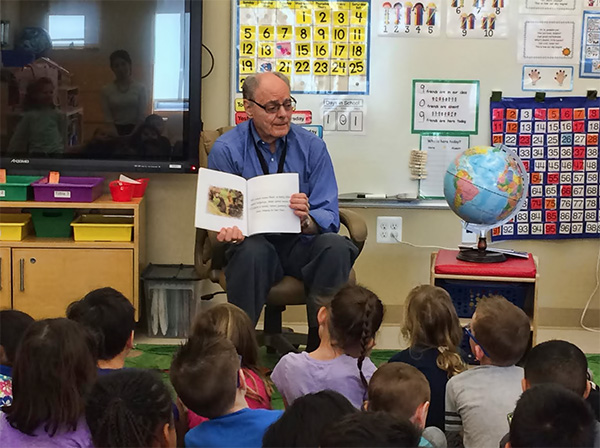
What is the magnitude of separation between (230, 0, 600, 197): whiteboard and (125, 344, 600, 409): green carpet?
0.81 metres

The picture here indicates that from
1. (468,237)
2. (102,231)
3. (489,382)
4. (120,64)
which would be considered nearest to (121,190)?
(102,231)

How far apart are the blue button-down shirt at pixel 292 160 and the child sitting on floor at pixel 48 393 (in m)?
1.55

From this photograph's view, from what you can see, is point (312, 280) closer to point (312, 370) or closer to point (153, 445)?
point (312, 370)

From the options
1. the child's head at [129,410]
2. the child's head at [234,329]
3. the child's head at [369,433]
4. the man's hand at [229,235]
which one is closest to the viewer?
the child's head at [369,433]

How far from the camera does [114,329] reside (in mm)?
2266

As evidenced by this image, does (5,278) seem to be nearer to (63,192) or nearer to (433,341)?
(63,192)

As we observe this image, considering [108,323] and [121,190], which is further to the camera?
[121,190]

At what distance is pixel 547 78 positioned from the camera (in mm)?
3947

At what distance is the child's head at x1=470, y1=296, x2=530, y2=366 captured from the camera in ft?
7.63

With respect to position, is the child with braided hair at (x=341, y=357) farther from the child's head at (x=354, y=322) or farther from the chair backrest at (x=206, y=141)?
the chair backrest at (x=206, y=141)

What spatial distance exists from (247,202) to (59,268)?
1.01m

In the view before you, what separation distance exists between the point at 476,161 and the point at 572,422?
193 centimetres

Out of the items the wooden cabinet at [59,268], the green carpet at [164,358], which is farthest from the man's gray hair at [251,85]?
the green carpet at [164,358]

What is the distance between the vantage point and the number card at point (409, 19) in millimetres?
3877
